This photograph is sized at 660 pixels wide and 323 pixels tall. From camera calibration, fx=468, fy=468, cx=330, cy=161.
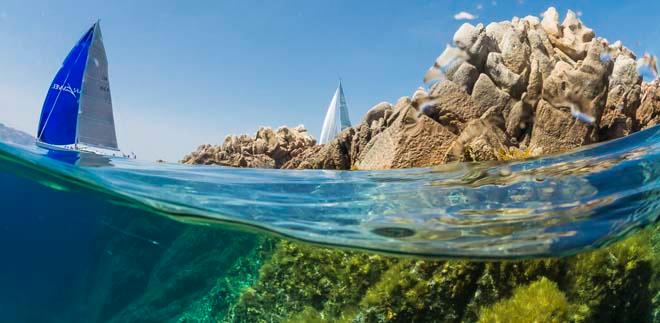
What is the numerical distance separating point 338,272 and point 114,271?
3174mm

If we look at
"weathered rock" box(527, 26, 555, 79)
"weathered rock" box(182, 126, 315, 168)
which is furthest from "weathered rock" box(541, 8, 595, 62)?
"weathered rock" box(182, 126, 315, 168)

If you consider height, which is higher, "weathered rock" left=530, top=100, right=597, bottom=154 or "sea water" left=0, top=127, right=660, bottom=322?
"weathered rock" left=530, top=100, right=597, bottom=154

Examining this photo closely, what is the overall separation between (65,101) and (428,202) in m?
26.7

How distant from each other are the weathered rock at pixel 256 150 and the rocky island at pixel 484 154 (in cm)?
12

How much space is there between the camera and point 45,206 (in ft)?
23.7

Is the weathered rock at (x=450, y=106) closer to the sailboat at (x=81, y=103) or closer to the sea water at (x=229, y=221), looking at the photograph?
the sea water at (x=229, y=221)

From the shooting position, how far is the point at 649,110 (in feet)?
62.0

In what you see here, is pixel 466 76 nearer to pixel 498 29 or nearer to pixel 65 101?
pixel 498 29

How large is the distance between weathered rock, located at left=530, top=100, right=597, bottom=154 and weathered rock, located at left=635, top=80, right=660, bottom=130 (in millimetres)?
2842

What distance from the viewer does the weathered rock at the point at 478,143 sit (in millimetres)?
13570

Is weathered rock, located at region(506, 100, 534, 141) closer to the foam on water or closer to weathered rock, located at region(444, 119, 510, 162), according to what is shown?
weathered rock, located at region(444, 119, 510, 162)

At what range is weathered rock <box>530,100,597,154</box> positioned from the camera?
1589cm

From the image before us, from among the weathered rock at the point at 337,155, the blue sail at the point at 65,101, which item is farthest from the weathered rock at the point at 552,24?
the blue sail at the point at 65,101

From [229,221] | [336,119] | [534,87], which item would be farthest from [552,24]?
[336,119]
